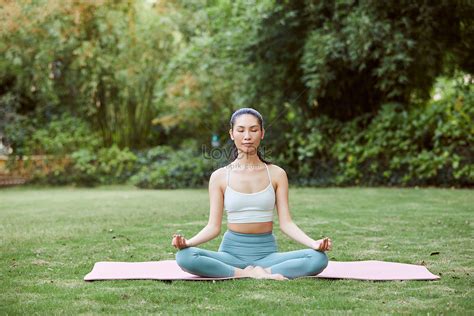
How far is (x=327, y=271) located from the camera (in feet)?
15.4

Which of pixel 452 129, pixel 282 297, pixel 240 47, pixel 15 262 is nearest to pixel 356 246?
pixel 282 297

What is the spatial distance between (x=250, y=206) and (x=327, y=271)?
27.9 inches

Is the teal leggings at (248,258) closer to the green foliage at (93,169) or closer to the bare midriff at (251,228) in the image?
the bare midriff at (251,228)

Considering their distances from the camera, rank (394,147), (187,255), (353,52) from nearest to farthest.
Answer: (187,255)
(353,52)
(394,147)

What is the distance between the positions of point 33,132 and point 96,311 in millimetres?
13590

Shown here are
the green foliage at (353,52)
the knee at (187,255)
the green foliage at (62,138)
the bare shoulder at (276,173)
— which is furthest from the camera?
the green foliage at (62,138)

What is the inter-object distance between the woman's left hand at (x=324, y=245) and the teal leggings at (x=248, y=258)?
9cm

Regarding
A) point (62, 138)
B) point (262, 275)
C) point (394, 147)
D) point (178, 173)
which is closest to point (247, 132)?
point (262, 275)

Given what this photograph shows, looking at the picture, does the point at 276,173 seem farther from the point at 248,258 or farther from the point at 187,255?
the point at 187,255

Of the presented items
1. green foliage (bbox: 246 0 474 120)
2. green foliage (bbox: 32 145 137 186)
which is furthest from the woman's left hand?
green foliage (bbox: 32 145 137 186)

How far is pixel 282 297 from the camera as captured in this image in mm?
3875

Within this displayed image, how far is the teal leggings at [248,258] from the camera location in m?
4.41

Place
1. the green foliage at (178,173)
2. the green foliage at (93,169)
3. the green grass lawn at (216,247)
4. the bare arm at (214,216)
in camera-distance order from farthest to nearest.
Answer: the green foliage at (93,169)
the green foliage at (178,173)
the bare arm at (214,216)
the green grass lawn at (216,247)

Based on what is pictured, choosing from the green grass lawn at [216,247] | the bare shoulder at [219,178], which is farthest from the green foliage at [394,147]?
the bare shoulder at [219,178]
